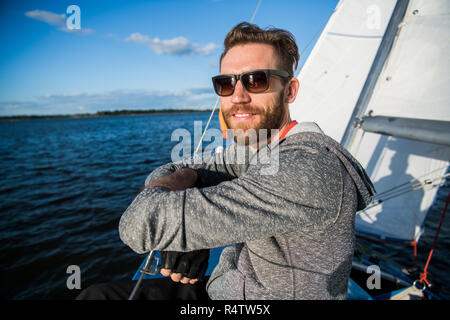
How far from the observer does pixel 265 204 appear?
33.4 inches

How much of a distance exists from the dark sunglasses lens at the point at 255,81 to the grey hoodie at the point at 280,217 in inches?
18.0

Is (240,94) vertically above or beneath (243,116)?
above

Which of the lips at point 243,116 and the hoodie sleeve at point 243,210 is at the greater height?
the lips at point 243,116

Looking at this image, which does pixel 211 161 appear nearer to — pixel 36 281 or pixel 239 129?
pixel 239 129

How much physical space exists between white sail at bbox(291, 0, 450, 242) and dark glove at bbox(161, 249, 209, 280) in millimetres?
2849

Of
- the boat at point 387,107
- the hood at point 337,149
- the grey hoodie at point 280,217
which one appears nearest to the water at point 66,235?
the boat at point 387,107

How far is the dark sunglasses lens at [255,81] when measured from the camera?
142 cm

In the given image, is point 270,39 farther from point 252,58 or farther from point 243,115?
point 243,115

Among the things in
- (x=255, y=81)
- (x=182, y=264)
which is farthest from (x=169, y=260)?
(x=255, y=81)

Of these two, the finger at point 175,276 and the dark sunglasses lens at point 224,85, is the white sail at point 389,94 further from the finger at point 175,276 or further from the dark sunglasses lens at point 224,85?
the finger at point 175,276

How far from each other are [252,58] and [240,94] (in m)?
0.27

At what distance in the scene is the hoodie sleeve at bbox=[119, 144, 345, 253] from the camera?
33.5 inches

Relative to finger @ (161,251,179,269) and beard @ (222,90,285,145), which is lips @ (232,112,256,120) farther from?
finger @ (161,251,179,269)
